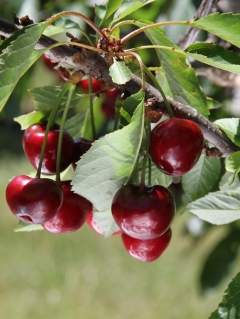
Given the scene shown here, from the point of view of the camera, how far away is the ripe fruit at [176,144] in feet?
2.06

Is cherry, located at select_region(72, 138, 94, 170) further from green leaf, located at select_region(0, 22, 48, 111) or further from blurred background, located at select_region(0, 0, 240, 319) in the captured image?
blurred background, located at select_region(0, 0, 240, 319)

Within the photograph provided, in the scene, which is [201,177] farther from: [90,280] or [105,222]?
[90,280]

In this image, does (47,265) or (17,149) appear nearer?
(17,149)

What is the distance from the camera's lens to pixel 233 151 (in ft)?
2.44

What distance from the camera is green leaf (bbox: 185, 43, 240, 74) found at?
0.63 metres

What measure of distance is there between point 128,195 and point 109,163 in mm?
49

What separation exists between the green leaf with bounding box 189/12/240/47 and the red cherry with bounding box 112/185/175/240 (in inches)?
8.6

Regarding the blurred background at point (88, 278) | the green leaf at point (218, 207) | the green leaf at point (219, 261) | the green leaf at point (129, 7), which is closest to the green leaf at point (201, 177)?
the green leaf at point (218, 207)

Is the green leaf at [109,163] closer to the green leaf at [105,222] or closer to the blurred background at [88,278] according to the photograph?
the green leaf at [105,222]

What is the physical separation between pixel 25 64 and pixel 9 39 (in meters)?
0.05

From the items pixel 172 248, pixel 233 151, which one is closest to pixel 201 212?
pixel 233 151

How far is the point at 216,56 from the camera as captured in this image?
66cm

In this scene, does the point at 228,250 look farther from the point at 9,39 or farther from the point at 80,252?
the point at 80,252

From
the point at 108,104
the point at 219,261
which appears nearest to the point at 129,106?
the point at 108,104
